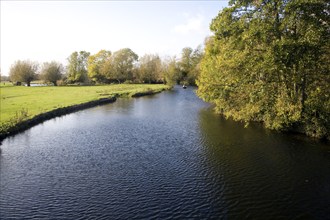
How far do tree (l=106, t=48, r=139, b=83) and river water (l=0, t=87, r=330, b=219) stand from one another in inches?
3165

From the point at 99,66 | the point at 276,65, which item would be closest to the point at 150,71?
the point at 99,66

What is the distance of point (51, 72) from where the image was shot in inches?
4166

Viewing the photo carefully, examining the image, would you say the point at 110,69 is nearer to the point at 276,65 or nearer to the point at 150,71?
the point at 150,71

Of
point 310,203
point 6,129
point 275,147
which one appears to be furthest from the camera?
point 6,129

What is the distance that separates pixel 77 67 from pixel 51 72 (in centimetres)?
1478

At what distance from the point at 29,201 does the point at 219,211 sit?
37.2 ft

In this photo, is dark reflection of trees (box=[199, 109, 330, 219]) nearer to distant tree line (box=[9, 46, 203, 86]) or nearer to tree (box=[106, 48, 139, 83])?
distant tree line (box=[9, 46, 203, 86])

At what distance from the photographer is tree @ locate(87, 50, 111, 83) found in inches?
4385

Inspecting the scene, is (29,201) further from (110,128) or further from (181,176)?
(110,128)

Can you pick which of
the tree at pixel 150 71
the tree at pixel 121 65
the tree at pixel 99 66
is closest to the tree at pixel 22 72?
the tree at pixel 99 66

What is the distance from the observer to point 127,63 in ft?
379

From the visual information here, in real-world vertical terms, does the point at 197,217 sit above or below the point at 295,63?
below

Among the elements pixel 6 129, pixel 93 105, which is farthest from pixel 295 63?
pixel 93 105

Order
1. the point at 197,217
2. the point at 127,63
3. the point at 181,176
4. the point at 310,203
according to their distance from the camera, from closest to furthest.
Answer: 1. the point at 197,217
2. the point at 310,203
3. the point at 181,176
4. the point at 127,63
